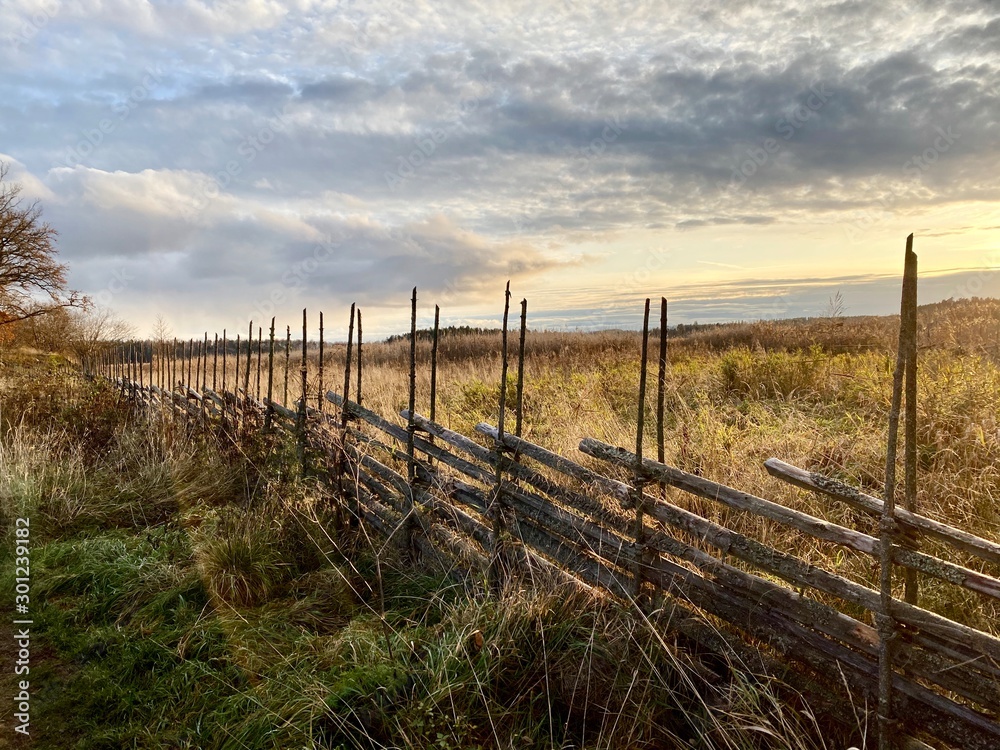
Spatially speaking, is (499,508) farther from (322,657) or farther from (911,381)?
(911,381)

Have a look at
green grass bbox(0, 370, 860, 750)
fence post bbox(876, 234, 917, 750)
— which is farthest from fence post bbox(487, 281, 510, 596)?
fence post bbox(876, 234, 917, 750)

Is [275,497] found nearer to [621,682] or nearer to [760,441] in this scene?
[621,682]

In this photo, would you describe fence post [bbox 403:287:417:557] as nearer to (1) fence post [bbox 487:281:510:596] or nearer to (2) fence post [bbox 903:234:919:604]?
(1) fence post [bbox 487:281:510:596]

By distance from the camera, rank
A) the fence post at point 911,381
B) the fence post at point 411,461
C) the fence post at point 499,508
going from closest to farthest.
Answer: the fence post at point 911,381
the fence post at point 499,508
the fence post at point 411,461

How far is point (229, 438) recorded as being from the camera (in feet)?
21.9

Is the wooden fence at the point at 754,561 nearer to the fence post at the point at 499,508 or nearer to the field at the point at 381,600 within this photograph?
the fence post at the point at 499,508

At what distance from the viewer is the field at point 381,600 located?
265 cm

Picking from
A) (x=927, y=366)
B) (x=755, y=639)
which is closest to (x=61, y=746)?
(x=755, y=639)

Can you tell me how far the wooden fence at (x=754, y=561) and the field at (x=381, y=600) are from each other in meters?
0.18

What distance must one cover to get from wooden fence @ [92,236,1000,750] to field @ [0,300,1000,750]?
18 centimetres

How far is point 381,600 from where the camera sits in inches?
114

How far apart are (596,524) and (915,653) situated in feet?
4.87

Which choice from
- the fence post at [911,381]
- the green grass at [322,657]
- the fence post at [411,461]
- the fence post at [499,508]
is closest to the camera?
the fence post at [911,381]

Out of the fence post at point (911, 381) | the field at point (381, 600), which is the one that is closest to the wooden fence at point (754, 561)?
the fence post at point (911, 381)
